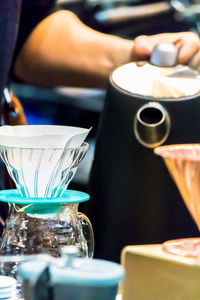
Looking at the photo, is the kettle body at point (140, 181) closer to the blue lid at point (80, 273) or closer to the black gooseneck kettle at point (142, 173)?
the black gooseneck kettle at point (142, 173)

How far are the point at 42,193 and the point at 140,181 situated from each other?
0.24 meters

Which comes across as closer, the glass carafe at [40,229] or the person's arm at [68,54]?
the glass carafe at [40,229]

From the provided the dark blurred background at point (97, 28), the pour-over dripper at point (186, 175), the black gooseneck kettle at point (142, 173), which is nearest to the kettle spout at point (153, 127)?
the black gooseneck kettle at point (142, 173)

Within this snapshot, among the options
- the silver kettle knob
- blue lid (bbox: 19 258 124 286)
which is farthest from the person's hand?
blue lid (bbox: 19 258 124 286)

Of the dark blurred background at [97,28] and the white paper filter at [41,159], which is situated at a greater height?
the white paper filter at [41,159]

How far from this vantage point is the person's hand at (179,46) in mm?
1148

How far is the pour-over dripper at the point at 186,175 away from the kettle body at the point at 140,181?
10.1 inches

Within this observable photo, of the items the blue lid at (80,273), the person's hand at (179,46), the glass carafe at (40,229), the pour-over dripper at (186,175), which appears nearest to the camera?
the blue lid at (80,273)

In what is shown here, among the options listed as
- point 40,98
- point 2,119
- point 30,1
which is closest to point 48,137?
point 2,119

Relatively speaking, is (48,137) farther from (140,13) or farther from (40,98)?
(40,98)

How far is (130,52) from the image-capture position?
4.08ft

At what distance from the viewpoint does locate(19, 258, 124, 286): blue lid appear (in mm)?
527

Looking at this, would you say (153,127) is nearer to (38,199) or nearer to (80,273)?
(38,199)

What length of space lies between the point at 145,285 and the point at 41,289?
0.57 feet
